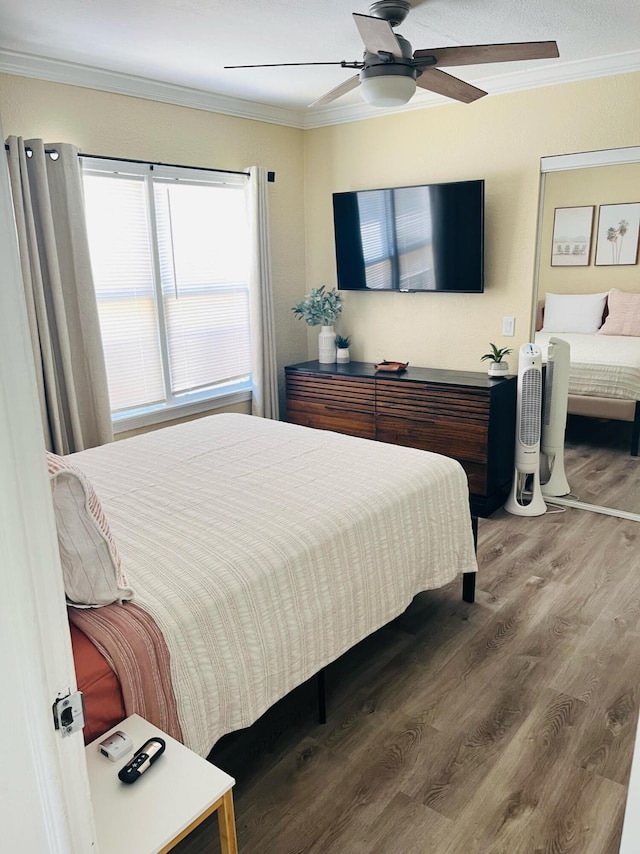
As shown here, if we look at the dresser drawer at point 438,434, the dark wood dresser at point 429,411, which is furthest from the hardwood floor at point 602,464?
the dresser drawer at point 438,434

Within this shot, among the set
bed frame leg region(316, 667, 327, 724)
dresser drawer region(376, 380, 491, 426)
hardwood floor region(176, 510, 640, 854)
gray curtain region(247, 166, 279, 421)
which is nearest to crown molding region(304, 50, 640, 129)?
gray curtain region(247, 166, 279, 421)

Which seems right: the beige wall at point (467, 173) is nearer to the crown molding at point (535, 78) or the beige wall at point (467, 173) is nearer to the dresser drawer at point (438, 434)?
the crown molding at point (535, 78)

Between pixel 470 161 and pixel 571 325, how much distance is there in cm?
129

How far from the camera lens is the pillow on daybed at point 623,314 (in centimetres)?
373

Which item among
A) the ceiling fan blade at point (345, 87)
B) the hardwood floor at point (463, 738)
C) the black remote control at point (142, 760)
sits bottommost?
the hardwood floor at point (463, 738)

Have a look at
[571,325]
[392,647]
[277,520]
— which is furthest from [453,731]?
[571,325]

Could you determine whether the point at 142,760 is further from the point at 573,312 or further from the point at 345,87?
the point at 573,312

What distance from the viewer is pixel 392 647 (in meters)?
2.79

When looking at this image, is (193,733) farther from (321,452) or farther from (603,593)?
(603,593)

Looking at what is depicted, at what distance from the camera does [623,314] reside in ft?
12.4

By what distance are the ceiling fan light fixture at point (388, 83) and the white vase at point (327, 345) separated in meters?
2.46

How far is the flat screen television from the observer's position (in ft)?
13.7

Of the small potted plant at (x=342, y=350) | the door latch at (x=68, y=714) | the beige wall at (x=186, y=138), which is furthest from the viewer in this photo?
the small potted plant at (x=342, y=350)

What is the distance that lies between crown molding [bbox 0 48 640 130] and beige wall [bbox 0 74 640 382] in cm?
5
